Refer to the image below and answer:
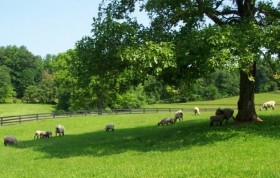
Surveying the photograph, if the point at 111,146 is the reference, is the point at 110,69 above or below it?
above

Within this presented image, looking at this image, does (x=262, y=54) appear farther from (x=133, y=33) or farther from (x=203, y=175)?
(x=203, y=175)

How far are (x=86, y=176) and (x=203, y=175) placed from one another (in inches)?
169

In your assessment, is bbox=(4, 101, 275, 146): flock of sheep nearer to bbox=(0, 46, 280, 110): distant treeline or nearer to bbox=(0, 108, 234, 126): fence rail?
bbox=(0, 46, 280, 110): distant treeline

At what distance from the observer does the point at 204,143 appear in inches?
770

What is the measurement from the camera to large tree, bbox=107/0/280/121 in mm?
19453

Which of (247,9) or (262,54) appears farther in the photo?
(247,9)

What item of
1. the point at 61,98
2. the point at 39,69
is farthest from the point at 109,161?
the point at 39,69

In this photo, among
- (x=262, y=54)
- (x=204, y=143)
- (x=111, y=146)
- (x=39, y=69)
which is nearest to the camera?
(x=204, y=143)

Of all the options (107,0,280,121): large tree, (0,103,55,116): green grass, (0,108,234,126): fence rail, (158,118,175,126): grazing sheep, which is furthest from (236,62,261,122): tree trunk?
(0,103,55,116): green grass

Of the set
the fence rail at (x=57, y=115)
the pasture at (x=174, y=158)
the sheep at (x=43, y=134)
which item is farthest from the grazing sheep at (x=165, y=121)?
the fence rail at (x=57, y=115)

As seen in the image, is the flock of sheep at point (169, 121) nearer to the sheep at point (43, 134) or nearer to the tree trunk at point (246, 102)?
the sheep at point (43, 134)

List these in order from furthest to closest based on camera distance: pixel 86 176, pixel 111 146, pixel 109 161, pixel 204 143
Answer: pixel 111 146
pixel 204 143
pixel 109 161
pixel 86 176

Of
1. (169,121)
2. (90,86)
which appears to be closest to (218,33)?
(90,86)

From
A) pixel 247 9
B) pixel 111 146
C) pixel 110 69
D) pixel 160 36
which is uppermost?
pixel 247 9
